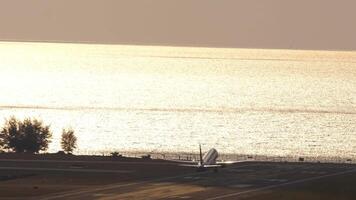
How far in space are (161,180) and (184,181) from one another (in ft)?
9.41

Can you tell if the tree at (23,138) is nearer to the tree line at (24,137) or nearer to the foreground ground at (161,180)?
the tree line at (24,137)

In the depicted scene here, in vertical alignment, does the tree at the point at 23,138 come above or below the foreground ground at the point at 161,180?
above

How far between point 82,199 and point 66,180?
1585cm

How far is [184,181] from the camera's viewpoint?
11562cm

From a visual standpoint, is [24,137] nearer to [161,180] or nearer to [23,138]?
[23,138]

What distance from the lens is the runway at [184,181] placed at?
343 ft

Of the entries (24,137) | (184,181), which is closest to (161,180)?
(184,181)

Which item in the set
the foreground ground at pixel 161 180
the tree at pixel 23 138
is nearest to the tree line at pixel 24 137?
the tree at pixel 23 138

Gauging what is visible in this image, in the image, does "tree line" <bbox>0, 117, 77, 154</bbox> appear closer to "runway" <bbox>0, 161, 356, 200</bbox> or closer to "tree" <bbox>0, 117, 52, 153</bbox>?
"tree" <bbox>0, 117, 52, 153</bbox>

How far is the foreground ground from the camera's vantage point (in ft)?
343

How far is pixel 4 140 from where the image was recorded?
527 feet

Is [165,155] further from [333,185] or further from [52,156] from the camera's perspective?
[333,185]

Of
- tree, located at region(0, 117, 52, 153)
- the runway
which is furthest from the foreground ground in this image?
tree, located at region(0, 117, 52, 153)

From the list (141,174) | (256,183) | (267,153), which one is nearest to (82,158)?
(141,174)
